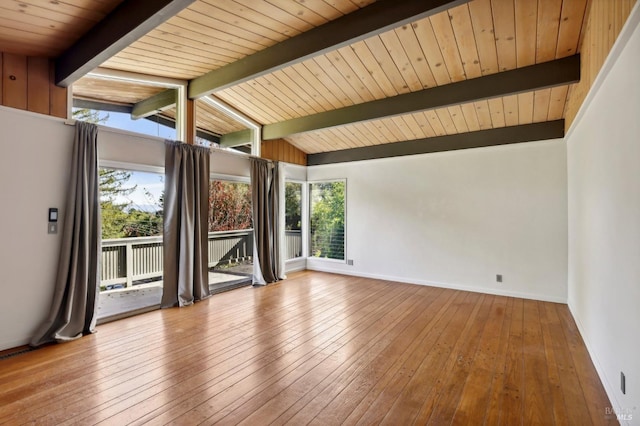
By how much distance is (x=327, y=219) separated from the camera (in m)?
7.03

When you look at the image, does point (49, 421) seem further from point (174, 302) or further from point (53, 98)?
point (53, 98)

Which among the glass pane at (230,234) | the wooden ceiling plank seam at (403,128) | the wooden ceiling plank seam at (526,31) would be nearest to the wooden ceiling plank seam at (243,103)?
the glass pane at (230,234)

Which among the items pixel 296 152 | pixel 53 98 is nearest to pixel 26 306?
pixel 53 98

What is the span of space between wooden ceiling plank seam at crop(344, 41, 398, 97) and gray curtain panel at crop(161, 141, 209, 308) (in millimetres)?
2646

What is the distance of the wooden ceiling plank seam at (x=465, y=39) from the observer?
2.77 meters

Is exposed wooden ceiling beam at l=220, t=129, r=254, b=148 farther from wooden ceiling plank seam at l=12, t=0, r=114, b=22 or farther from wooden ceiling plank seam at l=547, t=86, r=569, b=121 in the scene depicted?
wooden ceiling plank seam at l=547, t=86, r=569, b=121

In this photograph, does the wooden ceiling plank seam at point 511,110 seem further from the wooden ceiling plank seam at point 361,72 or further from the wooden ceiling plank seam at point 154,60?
the wooden ceiling plank seam at point 154,60

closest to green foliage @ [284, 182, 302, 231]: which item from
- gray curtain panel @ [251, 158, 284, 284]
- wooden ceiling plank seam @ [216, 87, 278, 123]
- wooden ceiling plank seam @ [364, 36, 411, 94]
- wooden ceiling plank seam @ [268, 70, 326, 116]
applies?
gray curtain panel @ [251, 158, 284, 284]

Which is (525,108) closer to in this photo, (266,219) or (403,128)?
(403,128)

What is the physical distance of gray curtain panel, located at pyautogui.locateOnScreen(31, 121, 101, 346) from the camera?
3277mm

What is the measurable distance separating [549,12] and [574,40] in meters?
0.55

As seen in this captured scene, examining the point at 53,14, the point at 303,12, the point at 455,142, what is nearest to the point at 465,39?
the point at 303,12

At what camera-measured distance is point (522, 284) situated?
4883 mm

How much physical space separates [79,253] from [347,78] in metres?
3.69
